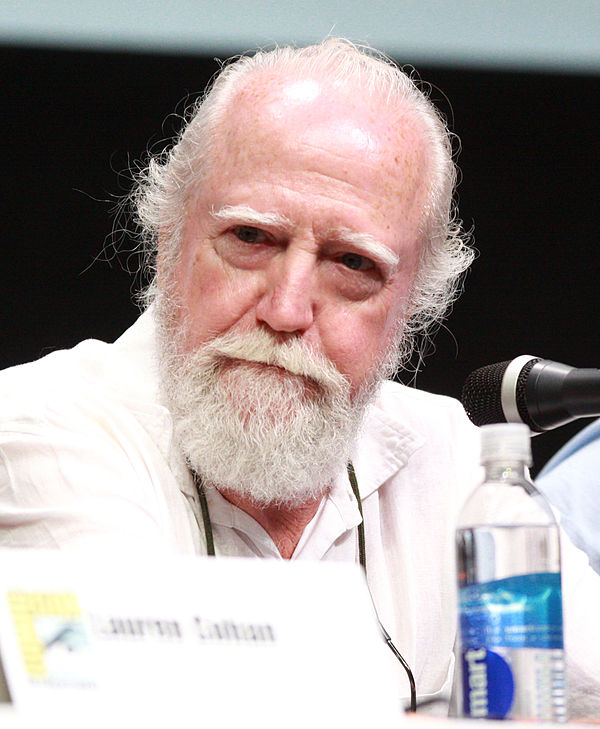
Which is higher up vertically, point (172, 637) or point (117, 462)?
point (117, 462)

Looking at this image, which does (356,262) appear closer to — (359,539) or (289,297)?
(289,297)

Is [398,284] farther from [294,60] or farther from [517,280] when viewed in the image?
[517,280]

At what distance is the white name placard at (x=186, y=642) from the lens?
67 centimetres

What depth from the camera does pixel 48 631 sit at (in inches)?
27.0

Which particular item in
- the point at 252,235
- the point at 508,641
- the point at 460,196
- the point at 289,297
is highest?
the point at 460,196

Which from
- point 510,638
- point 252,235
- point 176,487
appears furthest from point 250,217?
point 510,638

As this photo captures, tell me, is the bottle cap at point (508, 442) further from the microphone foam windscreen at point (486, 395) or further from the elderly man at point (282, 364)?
the elderly man at point (282, 364)

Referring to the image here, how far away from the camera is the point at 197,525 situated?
1.61 meters

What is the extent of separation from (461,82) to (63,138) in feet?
3.47

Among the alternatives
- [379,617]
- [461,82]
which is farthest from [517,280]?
[379,617]

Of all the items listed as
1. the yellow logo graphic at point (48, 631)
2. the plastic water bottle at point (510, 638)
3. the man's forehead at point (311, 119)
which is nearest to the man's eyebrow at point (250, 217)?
the man's forehead at point (311, 119)

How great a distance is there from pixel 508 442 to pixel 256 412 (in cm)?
69

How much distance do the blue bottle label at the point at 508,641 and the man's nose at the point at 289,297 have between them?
2.48ft

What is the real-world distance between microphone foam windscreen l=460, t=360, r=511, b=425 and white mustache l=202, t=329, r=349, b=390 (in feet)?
1.28
